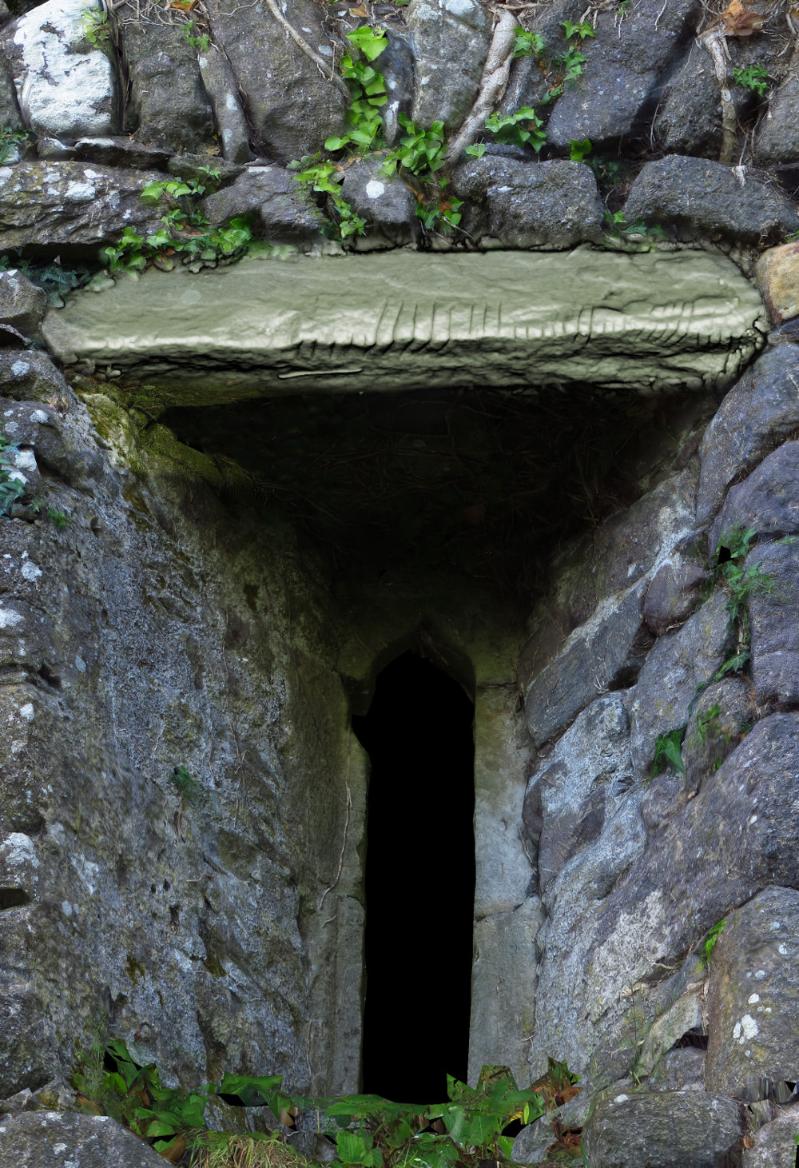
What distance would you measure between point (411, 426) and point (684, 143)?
3.03 feet

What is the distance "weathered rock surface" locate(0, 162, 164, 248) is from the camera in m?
3.86

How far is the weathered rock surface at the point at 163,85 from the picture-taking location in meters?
3.97

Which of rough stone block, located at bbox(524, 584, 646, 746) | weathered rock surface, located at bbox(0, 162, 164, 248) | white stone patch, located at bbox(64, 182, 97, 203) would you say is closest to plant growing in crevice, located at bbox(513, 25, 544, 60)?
weathered rock surface, located at bbox(0, 162, 164, 248)

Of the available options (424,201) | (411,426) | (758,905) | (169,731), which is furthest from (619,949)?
(424,201)

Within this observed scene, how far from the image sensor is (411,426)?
409 cm

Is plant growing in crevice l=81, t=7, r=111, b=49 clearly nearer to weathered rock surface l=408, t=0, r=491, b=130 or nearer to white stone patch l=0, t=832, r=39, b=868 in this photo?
weathered rock surface l=408, t=0, r=491, b=130

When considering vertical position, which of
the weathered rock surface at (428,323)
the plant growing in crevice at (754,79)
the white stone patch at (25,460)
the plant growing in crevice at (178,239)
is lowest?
the white stone patch at (25,460)

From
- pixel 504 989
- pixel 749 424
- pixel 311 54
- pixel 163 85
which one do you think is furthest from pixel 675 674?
pixel 163 85

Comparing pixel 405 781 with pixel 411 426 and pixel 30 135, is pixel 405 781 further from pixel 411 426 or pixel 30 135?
pixel 30 135

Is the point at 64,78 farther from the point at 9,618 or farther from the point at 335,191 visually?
the point at 9,618

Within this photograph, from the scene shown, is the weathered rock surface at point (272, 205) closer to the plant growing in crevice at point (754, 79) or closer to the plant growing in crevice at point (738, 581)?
the plant growing in crevice at point (754, 79)

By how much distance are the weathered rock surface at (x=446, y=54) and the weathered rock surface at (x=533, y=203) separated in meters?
0.20

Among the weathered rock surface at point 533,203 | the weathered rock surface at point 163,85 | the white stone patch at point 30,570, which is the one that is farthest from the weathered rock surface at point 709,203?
the white stone patch at point 30,570

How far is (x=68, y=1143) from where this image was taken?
2.59 metres
